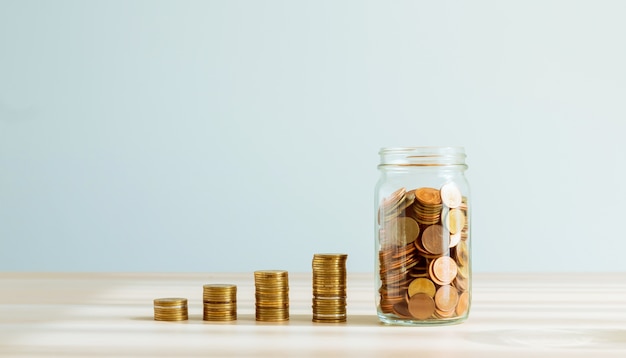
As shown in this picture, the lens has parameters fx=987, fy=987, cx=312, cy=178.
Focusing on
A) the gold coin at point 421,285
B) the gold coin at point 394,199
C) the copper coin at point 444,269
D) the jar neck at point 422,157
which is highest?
the jar neck at point 422,157

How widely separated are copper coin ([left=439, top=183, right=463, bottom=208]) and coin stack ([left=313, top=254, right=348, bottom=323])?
0.26 m

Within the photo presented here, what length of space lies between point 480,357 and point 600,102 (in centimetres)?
364

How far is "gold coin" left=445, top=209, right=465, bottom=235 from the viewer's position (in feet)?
7.11

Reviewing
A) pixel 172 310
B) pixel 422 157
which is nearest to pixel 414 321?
pixel 422 157

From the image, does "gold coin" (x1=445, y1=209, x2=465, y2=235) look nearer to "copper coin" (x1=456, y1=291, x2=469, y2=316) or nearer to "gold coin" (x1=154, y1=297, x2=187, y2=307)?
"copper coin" (x1=456, y1=291, x2=469, y2=316)

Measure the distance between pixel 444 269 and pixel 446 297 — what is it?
67 mm

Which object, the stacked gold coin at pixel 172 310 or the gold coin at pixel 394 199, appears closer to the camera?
the gold coin at pixel 394 199

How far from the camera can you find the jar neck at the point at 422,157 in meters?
2.26

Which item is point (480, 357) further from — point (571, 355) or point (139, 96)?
point (139, 96)

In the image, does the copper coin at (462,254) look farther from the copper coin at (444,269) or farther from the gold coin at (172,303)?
the gold coin at (172,303)

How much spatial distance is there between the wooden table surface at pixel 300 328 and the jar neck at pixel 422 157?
0.37 metres

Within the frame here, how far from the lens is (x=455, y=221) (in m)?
2.18

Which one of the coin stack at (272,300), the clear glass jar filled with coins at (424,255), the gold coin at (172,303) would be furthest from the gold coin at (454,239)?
the gold coin at (172,303)

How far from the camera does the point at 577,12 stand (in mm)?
5172
